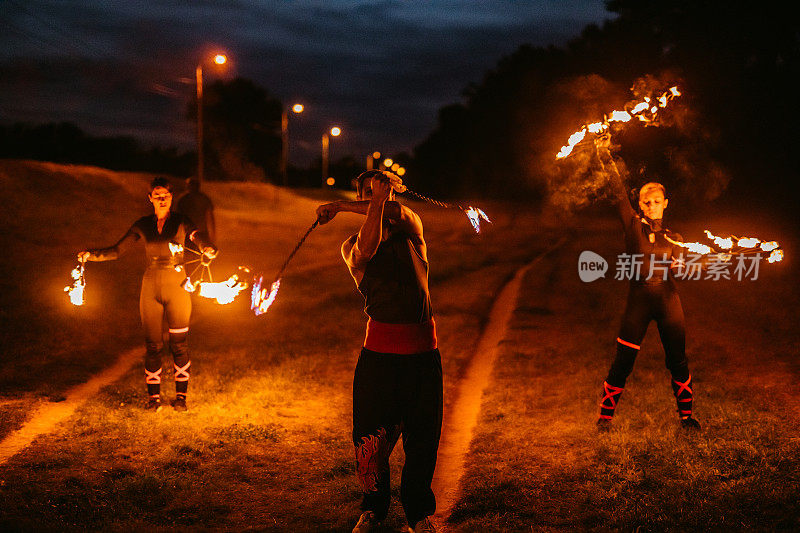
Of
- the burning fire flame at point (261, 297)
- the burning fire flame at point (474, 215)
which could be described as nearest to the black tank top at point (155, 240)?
the burning fire flame at point (261, 297)

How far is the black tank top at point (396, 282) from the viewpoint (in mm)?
4436

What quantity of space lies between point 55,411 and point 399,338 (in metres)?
5.04

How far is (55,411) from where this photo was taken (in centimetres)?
766

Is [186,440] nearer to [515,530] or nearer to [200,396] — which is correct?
→ [200,396]

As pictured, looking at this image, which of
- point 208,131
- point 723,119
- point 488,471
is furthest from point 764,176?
point 208,131

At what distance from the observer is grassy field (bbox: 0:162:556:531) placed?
207 inches

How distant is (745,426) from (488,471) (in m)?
2.76

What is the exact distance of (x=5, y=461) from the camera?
6090 mm

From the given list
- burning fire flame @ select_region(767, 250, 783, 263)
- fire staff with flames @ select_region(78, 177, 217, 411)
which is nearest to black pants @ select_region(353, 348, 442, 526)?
fire staff with flames @ select_region(78, 177, 217, 411)

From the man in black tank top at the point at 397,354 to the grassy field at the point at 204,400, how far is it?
27.1 inches

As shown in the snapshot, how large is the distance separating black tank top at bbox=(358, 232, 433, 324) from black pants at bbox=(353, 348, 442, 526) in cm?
27

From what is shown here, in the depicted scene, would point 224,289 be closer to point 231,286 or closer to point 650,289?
point 231,286

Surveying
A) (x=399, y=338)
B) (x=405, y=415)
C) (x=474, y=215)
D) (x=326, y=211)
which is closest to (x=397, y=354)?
(x=399, y=338)

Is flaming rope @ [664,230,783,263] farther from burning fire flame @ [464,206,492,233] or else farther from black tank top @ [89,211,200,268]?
black tank top @ [89,211,200,268]
